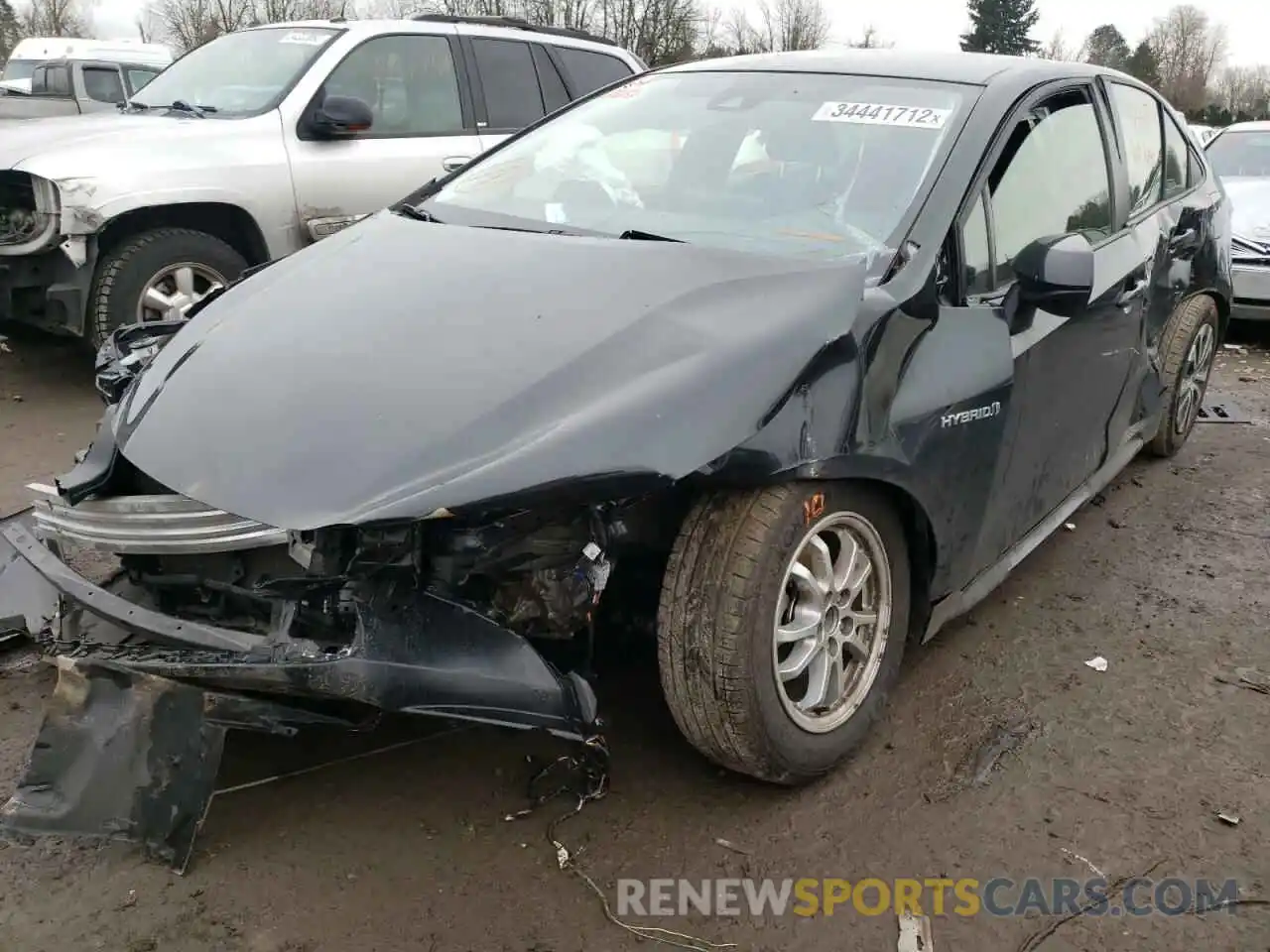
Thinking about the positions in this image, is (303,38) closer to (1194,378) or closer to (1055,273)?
(1055,273)

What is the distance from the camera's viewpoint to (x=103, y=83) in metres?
13.0

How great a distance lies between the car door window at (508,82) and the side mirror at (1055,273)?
14.1ft

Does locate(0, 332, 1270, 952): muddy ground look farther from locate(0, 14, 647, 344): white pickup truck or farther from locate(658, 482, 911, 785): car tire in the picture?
locate(0, 14, 647, 344): white pickup truck

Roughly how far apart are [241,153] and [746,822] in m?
4.49

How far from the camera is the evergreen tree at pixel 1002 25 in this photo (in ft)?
173

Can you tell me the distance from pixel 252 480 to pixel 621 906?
1163mm

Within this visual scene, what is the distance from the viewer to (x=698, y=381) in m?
2.15

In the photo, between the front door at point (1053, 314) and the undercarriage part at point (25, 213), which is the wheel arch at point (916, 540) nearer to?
the front door at point (1053, 314)

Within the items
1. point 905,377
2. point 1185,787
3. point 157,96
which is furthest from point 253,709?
point 157,96

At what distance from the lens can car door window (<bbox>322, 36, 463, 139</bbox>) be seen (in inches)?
232

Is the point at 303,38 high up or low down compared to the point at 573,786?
up

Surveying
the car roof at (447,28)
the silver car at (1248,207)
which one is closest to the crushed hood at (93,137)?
the car roof at (447,28)

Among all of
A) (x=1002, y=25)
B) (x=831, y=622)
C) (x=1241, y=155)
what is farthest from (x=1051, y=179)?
(x=1002, y=25)

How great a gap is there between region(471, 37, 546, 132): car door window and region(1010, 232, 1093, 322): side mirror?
4.31m
